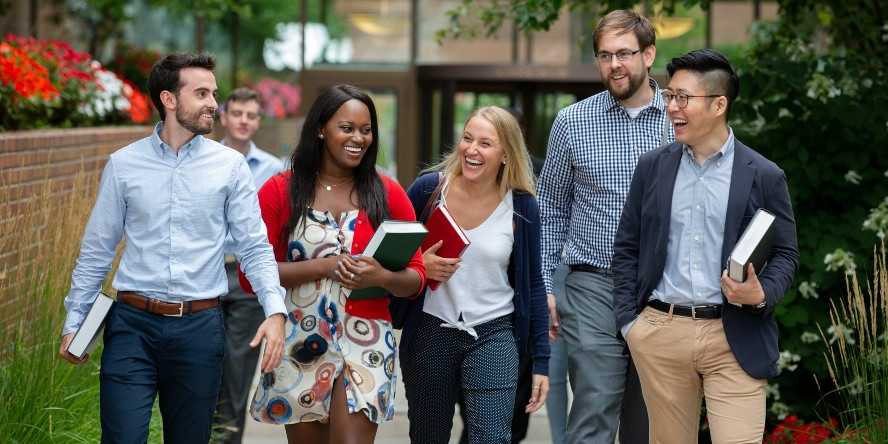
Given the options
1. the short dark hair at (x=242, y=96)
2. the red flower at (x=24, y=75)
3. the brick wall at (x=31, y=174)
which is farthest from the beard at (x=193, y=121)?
the red flower at (x=24, y=75)

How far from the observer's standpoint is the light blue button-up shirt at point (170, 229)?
4641 mm

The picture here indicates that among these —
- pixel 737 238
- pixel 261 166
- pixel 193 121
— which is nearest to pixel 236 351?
pixel 261 166

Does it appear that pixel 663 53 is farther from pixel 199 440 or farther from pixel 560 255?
pixel 199 440

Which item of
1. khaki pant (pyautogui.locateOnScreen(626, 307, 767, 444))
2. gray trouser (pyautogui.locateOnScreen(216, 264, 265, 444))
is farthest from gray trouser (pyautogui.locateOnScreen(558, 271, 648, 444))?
gray trouser (pyautogui.locateOnScreen(216, 264, 265, 444))

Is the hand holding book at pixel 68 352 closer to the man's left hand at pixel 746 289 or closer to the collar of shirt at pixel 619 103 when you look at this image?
the man's left hand at pixel 746 289

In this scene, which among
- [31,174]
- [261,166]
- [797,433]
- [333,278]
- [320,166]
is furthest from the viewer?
[261,166]

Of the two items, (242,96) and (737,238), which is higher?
(242,96)

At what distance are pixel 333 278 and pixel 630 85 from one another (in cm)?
165

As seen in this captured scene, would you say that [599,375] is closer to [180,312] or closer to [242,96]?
[180,312]

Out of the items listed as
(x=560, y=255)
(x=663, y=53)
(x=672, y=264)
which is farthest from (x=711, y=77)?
(x=663, y=53)

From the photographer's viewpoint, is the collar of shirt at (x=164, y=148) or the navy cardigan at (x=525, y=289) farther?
the navy cardigan at (x=525, y=289)

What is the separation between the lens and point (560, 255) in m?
6.02

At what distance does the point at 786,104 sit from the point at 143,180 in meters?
4.35

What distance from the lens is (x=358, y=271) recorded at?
4789mm
